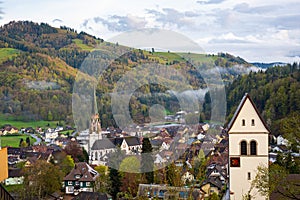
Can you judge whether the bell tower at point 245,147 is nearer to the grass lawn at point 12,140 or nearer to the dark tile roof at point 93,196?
the dark tile roof at point 93,196

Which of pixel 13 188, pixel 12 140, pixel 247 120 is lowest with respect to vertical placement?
pixel 12 140

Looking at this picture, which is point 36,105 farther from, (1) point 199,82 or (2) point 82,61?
(1) point 199,82

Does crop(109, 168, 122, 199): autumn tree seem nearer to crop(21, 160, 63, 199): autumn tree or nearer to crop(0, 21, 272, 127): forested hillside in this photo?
crop(21, 160, 63, 199): autumn tree

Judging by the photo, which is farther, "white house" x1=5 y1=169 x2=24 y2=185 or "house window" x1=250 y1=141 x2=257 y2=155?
"white house" x1=5 y1=169 x2=24 y2=185

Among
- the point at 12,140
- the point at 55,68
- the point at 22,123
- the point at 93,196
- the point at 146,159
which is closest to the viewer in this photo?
the point at 93,196

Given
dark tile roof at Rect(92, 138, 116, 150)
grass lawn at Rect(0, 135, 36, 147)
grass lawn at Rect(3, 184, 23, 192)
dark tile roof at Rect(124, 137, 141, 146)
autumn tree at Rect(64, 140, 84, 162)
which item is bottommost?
grass lawn at Rect(0, 135, 36, 147)

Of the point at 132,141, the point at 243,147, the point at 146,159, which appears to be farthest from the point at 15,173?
the point at 243,147

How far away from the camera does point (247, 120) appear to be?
1345cm

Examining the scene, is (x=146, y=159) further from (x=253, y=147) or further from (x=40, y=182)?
(x=253, y=147)

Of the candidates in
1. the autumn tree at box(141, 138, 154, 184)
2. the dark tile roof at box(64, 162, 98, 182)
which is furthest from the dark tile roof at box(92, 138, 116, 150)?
the autumn tree at box(141, 138, 154, 184)

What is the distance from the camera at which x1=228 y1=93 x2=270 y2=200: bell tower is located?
44.0ft

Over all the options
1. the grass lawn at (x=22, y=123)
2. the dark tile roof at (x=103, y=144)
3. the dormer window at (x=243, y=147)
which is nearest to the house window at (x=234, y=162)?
the dormer window at (x=243, y=147)

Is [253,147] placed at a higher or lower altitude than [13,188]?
higher

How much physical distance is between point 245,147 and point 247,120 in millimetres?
759
